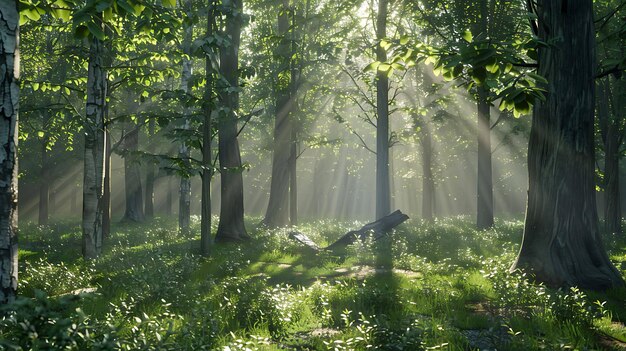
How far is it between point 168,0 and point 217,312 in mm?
3871

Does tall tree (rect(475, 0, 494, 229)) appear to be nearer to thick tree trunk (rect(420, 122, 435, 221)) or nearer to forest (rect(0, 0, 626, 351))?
forest (rect(0, 0, 626, 351))

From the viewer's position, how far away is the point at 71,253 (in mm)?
13547

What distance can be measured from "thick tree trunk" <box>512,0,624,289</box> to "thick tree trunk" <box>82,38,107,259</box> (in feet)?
30.9

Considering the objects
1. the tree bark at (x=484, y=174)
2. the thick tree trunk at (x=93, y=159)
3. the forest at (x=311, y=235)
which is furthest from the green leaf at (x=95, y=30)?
the tree bark at (x=484, y=174)

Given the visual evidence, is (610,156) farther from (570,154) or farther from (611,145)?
(570,154)

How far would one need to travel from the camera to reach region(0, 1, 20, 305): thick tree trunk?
543cm

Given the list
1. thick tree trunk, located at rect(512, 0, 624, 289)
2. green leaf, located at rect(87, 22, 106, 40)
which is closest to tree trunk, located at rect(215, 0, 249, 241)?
thick tree trunk, located at rect(512, 0, 624, 289)

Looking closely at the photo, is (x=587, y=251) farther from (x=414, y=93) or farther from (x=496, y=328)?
(x=414, y=93)

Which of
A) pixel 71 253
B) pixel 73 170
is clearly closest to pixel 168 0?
pixel 71 253

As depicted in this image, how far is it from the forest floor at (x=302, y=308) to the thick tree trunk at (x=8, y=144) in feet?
2.26

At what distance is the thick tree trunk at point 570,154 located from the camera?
28.1ft

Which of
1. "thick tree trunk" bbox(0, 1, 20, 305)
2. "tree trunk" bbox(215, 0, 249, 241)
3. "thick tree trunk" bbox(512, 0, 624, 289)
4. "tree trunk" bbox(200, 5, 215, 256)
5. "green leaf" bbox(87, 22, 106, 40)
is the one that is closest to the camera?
"green leaf" bbox(87, 22, 106, 40)

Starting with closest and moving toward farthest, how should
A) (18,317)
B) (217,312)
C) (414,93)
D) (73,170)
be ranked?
(18,317) < (217,312) < (414,93) < (73,170)

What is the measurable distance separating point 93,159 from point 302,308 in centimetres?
727
